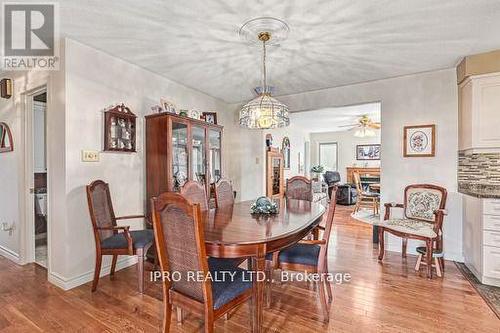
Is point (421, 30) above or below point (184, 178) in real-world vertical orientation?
above

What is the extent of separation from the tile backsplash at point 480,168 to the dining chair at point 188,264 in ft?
10.2

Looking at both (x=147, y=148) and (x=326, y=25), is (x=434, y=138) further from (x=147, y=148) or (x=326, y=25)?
(x=147, y=148)

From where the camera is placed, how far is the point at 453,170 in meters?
3.42

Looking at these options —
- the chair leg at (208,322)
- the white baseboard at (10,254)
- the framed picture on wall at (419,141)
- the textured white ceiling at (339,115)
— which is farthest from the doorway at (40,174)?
the framed picture on wall at (419,141)

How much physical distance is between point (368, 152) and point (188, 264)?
911 centimetres

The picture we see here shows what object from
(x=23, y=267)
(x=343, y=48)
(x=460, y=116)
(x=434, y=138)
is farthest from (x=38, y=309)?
(x=460, y=116)

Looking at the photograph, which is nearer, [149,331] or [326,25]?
[149,331]

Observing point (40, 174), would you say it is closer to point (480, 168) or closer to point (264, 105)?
point (264, 105)

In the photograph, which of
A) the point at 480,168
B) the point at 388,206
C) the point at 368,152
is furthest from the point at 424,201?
the point at 368,152

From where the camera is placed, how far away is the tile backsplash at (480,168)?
3.14m

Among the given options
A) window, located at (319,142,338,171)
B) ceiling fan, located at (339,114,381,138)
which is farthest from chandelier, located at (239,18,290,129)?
window, located at (319,142,338,171)

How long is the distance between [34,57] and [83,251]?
2.04 m

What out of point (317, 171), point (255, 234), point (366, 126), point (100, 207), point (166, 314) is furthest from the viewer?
point (317, 171)

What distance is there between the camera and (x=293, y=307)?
7.41 feet
